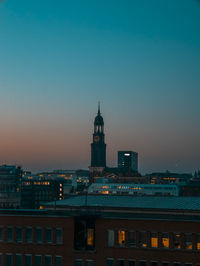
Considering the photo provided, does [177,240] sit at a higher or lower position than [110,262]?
higher

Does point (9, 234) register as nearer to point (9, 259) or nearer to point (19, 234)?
point (19, 234)

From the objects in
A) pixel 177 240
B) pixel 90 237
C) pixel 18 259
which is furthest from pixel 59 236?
pixel 177 240

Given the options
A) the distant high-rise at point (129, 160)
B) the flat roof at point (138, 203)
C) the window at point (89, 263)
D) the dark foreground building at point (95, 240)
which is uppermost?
the distant high-rise at point (129, 160)

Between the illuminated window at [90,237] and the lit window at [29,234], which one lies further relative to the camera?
the lit window at [29,234]

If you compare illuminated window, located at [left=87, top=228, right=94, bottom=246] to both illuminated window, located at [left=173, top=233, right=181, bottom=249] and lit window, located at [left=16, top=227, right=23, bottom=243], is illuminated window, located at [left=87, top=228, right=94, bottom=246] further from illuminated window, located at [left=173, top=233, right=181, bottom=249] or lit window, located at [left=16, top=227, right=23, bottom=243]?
illuminated window, located at [left=173, top=233, right=181, bottom=249]

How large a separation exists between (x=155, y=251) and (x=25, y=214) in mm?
2900

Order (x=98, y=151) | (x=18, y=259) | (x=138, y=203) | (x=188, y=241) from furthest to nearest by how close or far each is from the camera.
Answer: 1. (x=98, y=151)
2. (x=138, y=203)
3. (x=18, y=259)
4. (x=188, y=241)

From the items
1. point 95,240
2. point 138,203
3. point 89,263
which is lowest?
point 89,263

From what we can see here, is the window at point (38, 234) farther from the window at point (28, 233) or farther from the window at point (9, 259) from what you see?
the window at point (9, 259)

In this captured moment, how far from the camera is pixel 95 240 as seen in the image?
8641mm

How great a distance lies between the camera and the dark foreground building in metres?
8.24

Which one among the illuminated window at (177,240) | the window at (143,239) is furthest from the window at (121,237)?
the illuminated window at (177,240)

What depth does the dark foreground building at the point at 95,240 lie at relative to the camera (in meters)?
8.24

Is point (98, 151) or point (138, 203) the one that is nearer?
point (138, 203)
